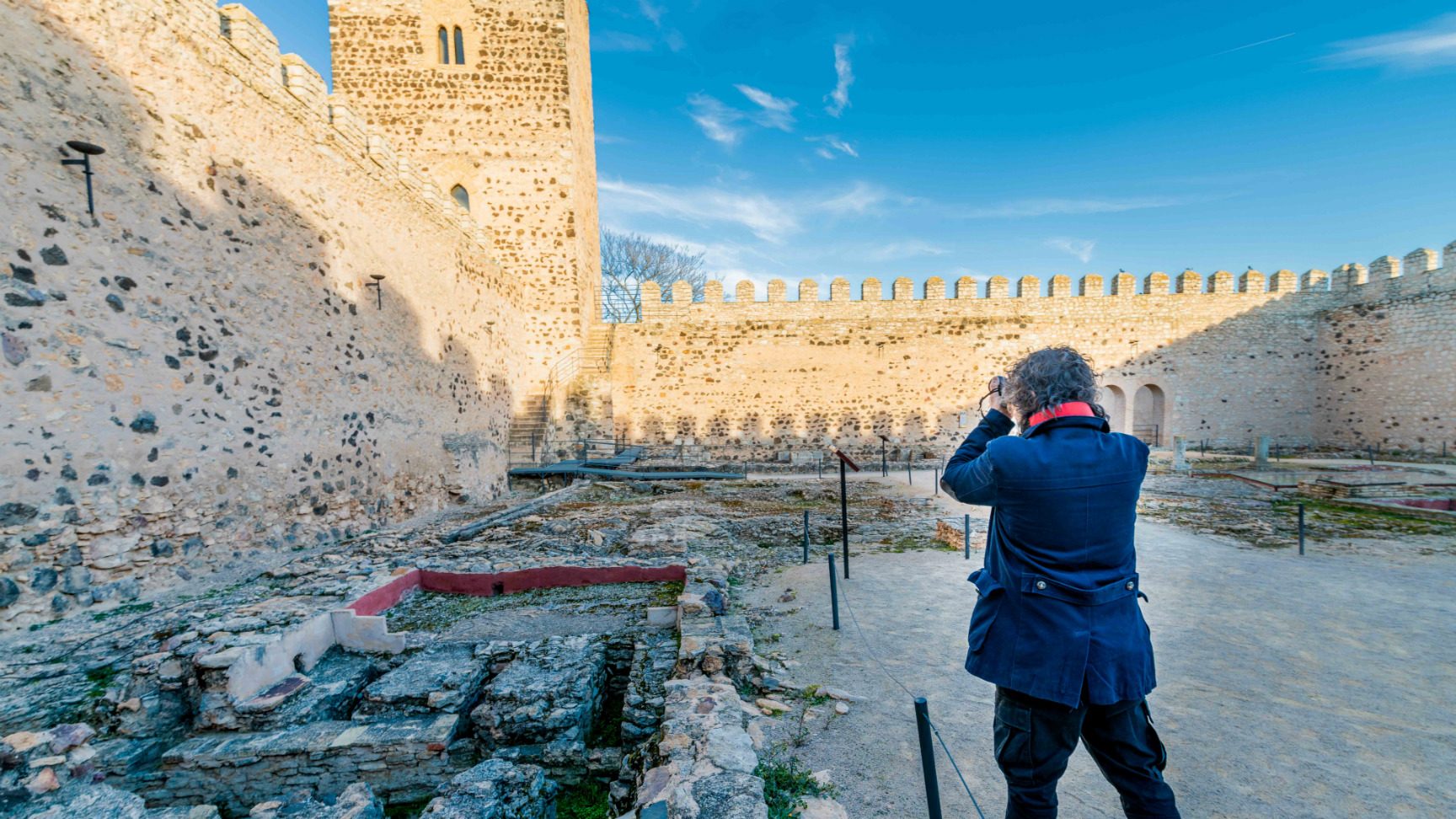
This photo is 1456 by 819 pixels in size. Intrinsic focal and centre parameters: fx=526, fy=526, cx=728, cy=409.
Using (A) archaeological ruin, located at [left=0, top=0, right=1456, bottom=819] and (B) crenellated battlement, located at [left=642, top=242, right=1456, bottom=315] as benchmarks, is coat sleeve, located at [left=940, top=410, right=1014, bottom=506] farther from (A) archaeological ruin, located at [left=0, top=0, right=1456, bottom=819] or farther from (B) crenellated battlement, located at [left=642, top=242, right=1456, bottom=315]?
(B) crenellated battlement, located at [left=642, top=242, right=1456, bottom=315]

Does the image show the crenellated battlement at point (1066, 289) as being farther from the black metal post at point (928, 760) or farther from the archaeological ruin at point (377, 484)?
the black metal post at point (928, 760)

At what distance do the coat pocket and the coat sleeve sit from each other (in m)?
0.26

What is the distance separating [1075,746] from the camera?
1709 millimetres

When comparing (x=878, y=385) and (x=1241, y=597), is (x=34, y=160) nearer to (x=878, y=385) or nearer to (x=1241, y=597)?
(x=1241, y=597)

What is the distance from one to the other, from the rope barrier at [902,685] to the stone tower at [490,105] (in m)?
12.0

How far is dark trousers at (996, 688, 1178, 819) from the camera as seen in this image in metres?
1.67

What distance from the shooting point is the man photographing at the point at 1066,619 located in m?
1.61

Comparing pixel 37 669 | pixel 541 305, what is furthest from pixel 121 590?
pixel 541 305

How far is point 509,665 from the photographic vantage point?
389 cm

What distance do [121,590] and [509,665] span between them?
150 inches

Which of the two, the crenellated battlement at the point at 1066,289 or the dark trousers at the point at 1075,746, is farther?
the crenellated battlement at the point at 1066,289

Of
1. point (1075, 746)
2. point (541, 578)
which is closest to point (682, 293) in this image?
point (541, 578)

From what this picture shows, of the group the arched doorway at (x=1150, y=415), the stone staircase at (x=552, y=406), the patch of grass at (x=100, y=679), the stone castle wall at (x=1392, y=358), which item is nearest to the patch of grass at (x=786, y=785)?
the patch of grass at (x=100, y=679)

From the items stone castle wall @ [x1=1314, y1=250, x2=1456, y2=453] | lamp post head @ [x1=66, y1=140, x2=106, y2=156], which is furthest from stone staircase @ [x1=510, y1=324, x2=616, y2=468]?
stone castle wall @ [x1=1314, y1=250, x2=1456, y2=453]
